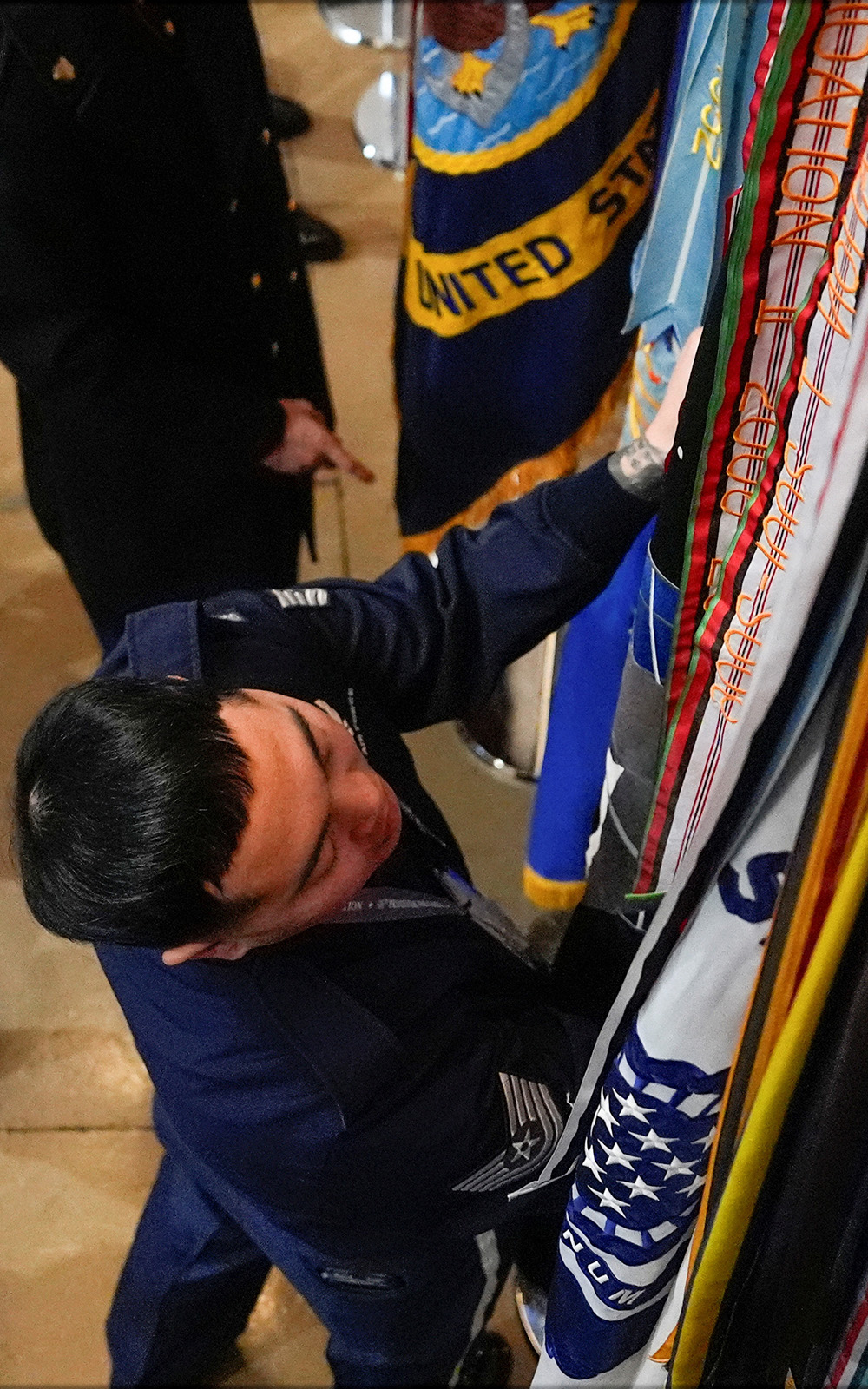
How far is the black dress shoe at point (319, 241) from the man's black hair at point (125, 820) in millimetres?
1672

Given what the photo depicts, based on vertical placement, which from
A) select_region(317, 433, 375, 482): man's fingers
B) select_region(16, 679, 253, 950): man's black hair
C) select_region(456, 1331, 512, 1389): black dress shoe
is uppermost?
select_region(16, 679, 253, 950): man's black hair

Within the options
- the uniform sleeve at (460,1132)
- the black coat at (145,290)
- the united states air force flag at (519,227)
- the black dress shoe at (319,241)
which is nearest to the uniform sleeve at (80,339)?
the black coat at (145,290)

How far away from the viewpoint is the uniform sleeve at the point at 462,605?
2.58 ft

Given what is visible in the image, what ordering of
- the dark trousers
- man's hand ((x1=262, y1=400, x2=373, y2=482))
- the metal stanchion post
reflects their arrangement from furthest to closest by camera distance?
the metal stanchion post
man's hand ((x1=262, y1=400, x2=373, y2=482))
the dark trousers

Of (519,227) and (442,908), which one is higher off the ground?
(519,227)

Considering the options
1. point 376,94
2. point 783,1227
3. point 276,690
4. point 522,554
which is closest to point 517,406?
point 522,554

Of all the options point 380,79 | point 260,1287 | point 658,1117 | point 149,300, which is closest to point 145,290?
point 149,300

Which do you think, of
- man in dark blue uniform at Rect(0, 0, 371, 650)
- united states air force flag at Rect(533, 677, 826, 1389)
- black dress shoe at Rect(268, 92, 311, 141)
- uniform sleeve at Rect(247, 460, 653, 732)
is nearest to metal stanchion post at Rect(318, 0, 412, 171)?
black dress shoe at Rect(268, 92, 311, 141)

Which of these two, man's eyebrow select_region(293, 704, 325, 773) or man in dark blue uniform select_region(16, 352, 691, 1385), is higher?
man's eyebrow select_region(293, 704, 325, 773)

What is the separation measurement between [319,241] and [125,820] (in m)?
1.75

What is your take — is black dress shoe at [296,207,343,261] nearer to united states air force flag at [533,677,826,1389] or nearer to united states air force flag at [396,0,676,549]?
united states air force flag at [396,0,676,549]

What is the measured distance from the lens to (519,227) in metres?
0.97

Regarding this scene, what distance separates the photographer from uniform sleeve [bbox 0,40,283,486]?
2.92ft

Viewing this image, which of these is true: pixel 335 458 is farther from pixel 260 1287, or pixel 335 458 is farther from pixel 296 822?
pixel 260 1287
